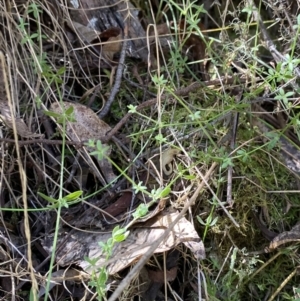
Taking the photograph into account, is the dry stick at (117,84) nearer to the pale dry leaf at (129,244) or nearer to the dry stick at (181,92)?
the dry stick at (181,92)

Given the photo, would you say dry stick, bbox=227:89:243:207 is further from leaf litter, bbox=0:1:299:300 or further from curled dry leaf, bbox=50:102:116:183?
curled dry leaf, bbox=50:102:116:183

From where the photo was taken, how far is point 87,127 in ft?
4.69

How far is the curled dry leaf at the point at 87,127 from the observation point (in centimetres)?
139

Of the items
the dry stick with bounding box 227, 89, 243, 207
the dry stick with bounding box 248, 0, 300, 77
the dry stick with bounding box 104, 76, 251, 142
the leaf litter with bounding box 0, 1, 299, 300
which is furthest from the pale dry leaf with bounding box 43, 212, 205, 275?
the dry stick with bounding box 248, 0, 300, 77

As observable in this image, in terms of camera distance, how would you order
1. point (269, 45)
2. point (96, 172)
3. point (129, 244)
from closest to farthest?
point (129, 244), point (96, 172), point (269, 45)

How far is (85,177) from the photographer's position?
141cm

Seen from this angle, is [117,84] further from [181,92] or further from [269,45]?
[269,45]

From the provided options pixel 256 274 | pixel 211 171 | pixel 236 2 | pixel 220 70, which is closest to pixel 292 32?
pixel 220 70

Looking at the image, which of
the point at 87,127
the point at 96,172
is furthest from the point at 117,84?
the point at 96,172

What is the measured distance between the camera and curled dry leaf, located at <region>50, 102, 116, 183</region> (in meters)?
1.39

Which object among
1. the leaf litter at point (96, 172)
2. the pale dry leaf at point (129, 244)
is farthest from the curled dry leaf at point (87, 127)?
the pale dry leaf at point (129, 244)

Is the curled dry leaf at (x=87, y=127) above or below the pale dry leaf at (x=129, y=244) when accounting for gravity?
above

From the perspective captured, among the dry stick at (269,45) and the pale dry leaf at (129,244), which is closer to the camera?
the pale dry leaf at (129,244)

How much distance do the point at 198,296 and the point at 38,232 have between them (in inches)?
17.0
